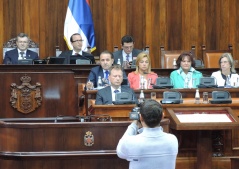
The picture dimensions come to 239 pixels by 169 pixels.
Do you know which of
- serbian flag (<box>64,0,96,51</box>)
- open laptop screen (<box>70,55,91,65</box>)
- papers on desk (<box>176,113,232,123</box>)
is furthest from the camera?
serbian flag (<box>64,0,96,51</box>)

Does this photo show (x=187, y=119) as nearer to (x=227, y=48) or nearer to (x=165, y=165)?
(x=165, y=165)

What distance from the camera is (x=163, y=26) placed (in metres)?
11.9

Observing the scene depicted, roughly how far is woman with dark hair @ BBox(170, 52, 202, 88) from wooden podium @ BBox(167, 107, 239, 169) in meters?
1.97

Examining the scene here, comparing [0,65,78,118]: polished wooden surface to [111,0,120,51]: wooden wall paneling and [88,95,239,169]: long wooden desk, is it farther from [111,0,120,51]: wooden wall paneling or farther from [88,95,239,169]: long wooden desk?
[111,0,120,51]: wooden wall paneling

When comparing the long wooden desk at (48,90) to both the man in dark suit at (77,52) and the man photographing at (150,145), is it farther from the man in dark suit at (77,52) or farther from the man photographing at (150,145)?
the man photographing at (150,145)

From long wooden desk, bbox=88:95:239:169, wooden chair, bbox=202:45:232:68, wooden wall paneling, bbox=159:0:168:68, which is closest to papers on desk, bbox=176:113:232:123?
long wooden desk, bbox=88:95:239:169

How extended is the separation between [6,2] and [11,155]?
5913mm

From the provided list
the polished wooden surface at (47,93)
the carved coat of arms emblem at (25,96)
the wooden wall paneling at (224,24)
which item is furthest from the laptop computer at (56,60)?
the wooden wall paneling at (224,24)

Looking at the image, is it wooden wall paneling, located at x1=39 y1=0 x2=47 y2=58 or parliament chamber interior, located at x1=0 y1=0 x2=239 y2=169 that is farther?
wooden wall paneling, located at x1=39 y1=0 x2=47 y2=58

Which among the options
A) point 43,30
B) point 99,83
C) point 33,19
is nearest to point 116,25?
point 43,30

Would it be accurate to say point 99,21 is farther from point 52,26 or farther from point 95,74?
point 95,74

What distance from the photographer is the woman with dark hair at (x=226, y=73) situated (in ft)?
29.8

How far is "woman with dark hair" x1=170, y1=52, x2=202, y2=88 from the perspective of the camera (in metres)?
9.02

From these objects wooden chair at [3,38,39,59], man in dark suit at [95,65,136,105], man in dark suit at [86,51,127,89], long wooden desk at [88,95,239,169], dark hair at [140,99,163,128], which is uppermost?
wooden chair at [3,38,39,59]
